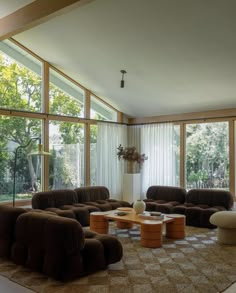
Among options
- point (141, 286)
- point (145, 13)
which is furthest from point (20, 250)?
point (145, 13)

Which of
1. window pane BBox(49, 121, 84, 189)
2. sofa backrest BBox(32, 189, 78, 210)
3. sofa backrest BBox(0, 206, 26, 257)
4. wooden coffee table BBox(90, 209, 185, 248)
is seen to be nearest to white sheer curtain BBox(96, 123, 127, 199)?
window pane BBox(49, 121, 84, 189)

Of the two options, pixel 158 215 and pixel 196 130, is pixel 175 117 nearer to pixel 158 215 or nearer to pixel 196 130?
pixel 196 130

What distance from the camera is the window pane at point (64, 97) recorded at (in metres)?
7.65

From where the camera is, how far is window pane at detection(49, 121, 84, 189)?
7.58 m

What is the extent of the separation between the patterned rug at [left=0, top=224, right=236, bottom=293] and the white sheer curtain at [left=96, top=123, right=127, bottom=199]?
354 centimetres

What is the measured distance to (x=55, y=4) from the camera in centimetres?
425

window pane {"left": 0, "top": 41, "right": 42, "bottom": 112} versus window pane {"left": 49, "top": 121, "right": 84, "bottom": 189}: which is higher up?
window pane {"left": 0, "top": 41, "right": 42, "bottom": 112}

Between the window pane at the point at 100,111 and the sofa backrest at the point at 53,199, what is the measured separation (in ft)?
7.82

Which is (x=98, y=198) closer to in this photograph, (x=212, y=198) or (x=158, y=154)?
(x=158, y=154)

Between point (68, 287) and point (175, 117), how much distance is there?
5.61 meters

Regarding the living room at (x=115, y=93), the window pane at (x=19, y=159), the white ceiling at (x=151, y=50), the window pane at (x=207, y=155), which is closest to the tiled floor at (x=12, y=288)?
the living room at (x=115, y=93)

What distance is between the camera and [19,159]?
6.95 meters

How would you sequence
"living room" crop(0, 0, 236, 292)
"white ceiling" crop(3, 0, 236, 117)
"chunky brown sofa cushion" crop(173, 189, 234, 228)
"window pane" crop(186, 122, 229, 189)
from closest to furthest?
"white ceiling" crop(3, 0, 236, 117) < "living room" crop(0, 0, 236, 292) < "chunky brown sofa cushion" crop(173, 189, 234, 228) < "window pane" crop(186, 122, 229, 189)

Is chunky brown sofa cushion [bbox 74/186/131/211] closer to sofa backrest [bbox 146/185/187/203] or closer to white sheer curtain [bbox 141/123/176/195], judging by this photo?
sofa backrest [bbox 146/185/187/203]
